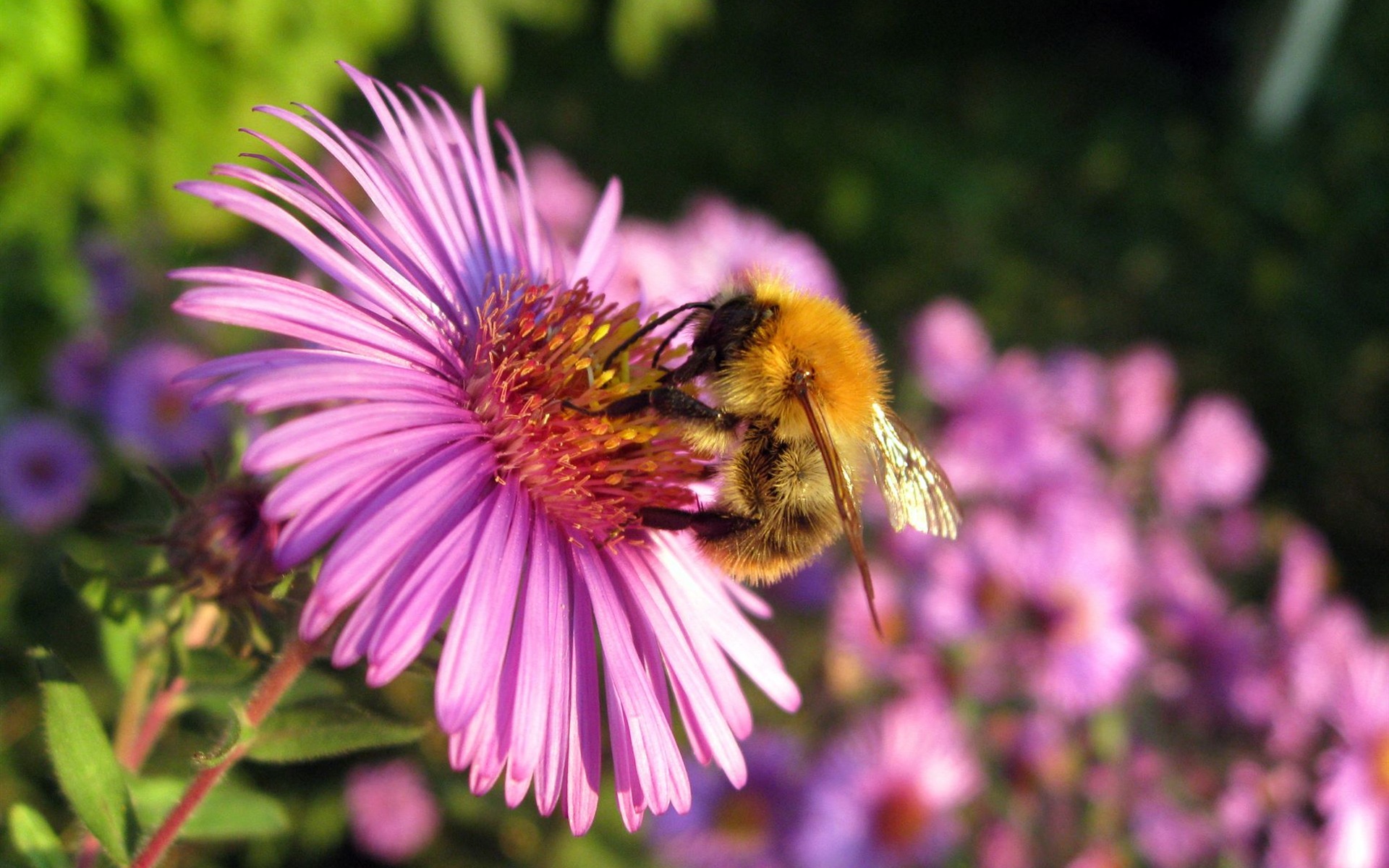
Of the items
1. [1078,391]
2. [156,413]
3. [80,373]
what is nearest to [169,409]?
[156,413]

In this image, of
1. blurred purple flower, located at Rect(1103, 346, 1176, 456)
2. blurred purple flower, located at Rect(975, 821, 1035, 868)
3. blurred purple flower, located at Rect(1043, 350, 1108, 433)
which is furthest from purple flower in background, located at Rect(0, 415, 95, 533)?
blurred purple flower, located at Rect(1103, 346, 1176, 456)

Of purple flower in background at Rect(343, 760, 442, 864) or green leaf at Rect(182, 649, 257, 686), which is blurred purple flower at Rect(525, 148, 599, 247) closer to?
purple flower in background at Rect(343, 760, 442, 864)

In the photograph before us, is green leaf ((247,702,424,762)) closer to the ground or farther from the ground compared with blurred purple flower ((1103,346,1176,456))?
closer to the ground

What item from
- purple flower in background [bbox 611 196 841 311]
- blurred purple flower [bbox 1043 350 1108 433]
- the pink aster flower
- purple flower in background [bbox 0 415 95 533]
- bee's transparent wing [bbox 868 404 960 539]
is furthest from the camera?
blurred purple flower [bbox 1043 350 1108 433]

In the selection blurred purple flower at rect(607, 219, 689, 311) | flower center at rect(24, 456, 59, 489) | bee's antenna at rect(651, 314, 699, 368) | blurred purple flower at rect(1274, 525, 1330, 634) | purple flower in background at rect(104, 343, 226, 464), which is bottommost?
flower center at rect(24, 456, 59, 489)

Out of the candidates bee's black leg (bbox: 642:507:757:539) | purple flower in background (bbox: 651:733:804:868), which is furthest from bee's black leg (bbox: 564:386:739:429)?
purple flower in background (bbox: 651:733:804:868)

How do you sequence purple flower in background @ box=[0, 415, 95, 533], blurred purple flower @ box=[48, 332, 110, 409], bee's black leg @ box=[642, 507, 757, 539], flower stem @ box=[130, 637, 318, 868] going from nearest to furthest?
1. flower stem @ box=[130, 637, 318, 868]
2. bee's black leg @ box=[642, 507, 757, 539]
3. purple flower in background @ box=[0, 415, 95, 533]
4. blurred purple flower @ box=[48, 332, 110, 409]

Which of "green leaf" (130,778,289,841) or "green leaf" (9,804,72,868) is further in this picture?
"green leaf" (130,778,289,841)

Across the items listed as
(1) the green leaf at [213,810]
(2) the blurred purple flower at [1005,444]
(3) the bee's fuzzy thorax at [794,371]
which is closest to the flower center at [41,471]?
(1) the green leaf at [213,810]
